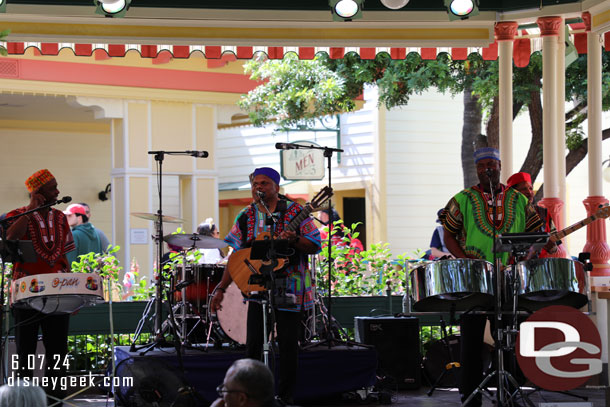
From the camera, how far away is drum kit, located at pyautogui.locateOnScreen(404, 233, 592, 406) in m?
5.32

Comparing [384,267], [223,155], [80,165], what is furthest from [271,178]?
[223,155]

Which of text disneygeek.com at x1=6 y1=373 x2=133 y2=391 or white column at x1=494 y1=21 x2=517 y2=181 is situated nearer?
text disneygeek.com at x1=6 y1=373 x2=133 y2=391

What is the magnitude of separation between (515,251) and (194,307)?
3.16 meters

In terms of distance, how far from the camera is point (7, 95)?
13508mm

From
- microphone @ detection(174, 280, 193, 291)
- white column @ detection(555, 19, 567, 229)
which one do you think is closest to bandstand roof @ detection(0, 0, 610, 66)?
white column @ detection(555, 19, 567, 229)

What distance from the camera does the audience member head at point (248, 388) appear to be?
3.11 meters

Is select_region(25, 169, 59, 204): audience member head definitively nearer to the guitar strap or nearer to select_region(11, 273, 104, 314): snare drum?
select_region(11, 273, 104, 314): snare drum

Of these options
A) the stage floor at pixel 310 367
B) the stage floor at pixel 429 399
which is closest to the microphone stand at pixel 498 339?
the stage floor at pixel 429 399

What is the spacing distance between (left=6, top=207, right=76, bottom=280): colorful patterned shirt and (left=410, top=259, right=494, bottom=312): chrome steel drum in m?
2.22

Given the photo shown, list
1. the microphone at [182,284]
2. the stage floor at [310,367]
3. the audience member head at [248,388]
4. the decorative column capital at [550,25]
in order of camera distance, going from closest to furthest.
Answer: the audience member head at [248,388]
the stage floor at [310,367]
the microphone at [182,284]
the decorative column capital at [550,25]

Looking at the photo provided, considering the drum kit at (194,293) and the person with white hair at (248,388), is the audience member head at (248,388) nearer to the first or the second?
the person with white hair at (248,388)

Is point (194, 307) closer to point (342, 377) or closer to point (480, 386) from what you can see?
point (342, 377)

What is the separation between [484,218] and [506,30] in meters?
2.92

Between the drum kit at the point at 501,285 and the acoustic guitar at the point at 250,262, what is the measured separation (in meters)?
0.75
